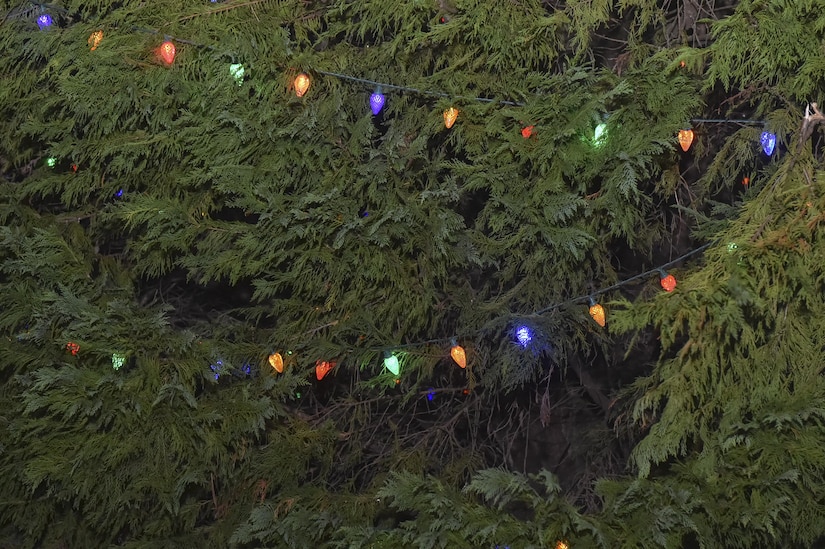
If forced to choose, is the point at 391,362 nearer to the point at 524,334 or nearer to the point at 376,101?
the point at 524,334

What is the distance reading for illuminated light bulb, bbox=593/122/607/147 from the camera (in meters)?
2.67

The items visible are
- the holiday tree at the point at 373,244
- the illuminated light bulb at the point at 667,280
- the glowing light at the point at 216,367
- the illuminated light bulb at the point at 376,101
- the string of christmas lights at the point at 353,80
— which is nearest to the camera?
the holiday tree at the point at 373,244

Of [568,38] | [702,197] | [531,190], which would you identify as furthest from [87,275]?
[702,197]

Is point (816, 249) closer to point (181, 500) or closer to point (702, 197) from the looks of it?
point (702, 197)

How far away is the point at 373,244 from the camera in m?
2.96

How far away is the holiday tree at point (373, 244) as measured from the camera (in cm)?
250

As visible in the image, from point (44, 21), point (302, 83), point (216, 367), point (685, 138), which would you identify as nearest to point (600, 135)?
point (685, 138)

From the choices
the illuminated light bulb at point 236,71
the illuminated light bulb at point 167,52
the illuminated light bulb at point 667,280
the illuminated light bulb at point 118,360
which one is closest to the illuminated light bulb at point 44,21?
the illuminated light bulb at point 167,52

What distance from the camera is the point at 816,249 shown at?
233 centimetres

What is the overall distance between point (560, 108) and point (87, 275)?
2.01 metres

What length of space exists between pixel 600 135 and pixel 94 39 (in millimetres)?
1967

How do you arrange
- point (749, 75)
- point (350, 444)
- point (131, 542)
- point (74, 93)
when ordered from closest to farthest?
point (749, 75) → point (74, 93) → point (131, 542) → point (350, 444)

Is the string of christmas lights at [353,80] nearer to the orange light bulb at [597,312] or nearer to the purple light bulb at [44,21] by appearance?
the purple light bulb at [44,21]

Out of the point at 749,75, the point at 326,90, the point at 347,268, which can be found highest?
the point at 749,75
